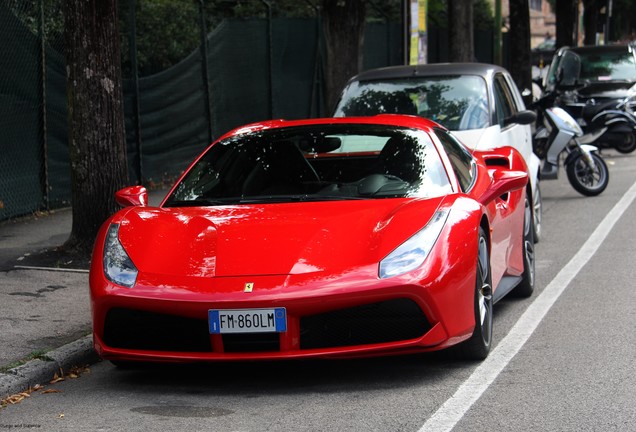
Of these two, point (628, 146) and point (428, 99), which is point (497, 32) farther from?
point (428, 99)

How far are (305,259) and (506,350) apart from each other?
1556mm

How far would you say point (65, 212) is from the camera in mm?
14172

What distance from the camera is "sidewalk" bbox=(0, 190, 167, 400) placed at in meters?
6.78

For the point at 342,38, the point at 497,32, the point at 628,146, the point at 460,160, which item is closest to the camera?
the point at 460,160

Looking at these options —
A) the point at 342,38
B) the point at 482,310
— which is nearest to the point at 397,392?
the point at 482,310

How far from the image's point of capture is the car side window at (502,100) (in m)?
11.9

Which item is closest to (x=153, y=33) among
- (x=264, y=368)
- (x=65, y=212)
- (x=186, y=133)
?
(x=186, y=133)

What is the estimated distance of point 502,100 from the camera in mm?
12227

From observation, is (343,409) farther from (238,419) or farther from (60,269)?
(60,269)

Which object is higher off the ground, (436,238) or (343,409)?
(436,238)

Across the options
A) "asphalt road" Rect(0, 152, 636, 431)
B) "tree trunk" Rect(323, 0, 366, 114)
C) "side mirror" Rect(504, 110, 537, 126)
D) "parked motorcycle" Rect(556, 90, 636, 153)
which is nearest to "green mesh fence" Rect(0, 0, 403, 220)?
"tree trunk" Rect(323, 0, 366, 114)

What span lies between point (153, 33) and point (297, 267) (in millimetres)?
11958

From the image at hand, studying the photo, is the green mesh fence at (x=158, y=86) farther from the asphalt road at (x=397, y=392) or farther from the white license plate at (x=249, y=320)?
the white license plate at (x=249, y=320)

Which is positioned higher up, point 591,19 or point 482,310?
point 591,19
